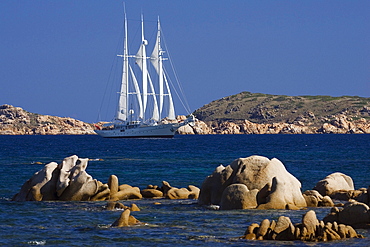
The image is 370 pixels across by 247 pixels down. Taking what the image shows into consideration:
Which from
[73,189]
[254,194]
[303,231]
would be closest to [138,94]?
[73,189]

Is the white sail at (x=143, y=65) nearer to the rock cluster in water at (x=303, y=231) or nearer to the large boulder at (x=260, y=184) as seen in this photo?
the large boulder at (x=260, y=184)

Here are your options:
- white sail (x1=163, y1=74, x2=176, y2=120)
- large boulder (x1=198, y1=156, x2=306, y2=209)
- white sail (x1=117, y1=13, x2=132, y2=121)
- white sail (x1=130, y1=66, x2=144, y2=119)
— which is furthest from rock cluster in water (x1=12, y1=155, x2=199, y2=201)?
white sail (x1=117, y1=13, x2=132, y2=121)

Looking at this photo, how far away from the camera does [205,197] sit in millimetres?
25547

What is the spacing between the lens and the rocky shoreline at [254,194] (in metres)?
17.8

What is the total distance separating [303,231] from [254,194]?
6.07 meters

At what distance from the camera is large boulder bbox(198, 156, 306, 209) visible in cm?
2316

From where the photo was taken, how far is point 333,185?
2780 cm

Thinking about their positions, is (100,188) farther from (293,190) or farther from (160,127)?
(160,127)

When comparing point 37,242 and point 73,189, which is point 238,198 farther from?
point 37,242

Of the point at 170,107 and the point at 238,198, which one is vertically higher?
Answer: the point at 170,107

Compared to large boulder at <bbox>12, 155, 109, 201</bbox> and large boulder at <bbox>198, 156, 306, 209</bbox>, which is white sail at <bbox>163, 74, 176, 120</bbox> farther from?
large boulder at <bbox>198, 156, 306, 209</bbox>

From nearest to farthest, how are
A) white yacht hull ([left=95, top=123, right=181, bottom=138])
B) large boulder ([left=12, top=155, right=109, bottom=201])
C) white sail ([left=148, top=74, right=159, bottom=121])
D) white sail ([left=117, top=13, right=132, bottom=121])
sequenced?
large boulder ([left=12, top=155, right=109, bottom=201]), white sail ([left=148, top=74, right=159, bottom=121]), white sail ([left=117, top=13, right=132, bottom=121]), white yacht hull ([left=95, top=123, right=181, bottom=138])

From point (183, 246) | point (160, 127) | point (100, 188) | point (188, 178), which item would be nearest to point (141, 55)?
point (160, 127)

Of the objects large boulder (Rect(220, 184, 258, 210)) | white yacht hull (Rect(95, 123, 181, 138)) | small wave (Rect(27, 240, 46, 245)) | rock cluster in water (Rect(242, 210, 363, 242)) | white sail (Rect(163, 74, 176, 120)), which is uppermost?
white sail (Rect(163, 74, 176, 120))
